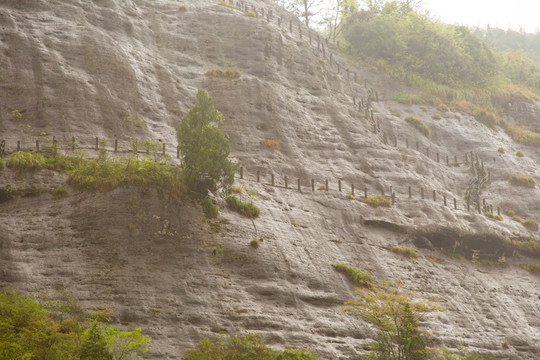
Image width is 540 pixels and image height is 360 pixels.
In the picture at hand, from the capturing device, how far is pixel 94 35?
36.8 metres

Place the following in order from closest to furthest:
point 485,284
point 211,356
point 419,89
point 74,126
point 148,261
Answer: point 211,356, point 148,261, point 74,126, point 485,284, point 419,89

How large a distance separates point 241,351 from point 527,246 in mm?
27326

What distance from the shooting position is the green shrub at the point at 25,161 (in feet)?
83.4

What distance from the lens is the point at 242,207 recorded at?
2866 cm

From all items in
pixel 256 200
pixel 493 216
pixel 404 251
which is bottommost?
pixel 404 251

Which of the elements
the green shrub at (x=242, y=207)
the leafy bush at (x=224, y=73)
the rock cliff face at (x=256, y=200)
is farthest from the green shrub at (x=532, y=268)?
the leafy bush at (x=224, y=73)

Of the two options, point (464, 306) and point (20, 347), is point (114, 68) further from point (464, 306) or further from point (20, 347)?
point (464, 306)

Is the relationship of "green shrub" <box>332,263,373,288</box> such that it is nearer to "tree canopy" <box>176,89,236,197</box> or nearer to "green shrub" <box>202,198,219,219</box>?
"green shrub" <box>202,198,219,219</box>

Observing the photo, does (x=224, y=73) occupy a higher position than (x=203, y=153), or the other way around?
(x=224, y=73)

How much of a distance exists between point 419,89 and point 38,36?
39627 mm

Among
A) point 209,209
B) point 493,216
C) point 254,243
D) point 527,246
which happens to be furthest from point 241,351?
point 527,246

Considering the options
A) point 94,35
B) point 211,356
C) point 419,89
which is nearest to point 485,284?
point 211,356

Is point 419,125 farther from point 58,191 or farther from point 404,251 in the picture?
point 58,191

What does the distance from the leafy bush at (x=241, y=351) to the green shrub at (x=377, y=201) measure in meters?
15.7
